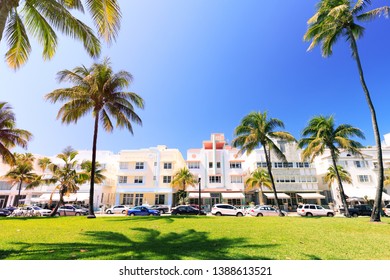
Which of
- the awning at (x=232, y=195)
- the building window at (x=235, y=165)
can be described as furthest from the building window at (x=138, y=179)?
the building window at (x=235, y=165)

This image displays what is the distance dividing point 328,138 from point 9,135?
33280 mm

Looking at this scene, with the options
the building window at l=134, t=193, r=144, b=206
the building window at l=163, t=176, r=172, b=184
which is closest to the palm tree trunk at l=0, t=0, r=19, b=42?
the building window at l=163, t=176, r=172, b=184

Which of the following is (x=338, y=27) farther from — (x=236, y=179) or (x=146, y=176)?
(x=146, y=176)

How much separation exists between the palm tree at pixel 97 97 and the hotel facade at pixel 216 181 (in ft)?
69.6

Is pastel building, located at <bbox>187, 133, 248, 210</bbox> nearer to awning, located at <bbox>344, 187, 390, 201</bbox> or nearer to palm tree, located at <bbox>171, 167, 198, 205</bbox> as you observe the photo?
palm tree, located at <bbox>171, 167, 198, 205</bbox>

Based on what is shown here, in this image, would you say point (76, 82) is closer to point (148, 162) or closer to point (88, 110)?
point (88, 110)

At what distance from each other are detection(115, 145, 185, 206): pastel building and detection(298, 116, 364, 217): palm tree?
24.2m

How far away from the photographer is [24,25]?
7906 mm

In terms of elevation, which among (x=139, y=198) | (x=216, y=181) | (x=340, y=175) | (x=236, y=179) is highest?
(x=340, y=175)

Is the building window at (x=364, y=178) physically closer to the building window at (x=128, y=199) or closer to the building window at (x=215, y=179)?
the building window at (x=215, y=179)

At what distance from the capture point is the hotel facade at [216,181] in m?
37.8

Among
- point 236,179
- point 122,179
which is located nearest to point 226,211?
A: point 236,179

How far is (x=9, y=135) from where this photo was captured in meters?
19.9

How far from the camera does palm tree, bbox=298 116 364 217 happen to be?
73.3ft
